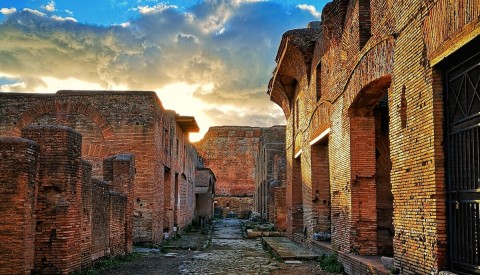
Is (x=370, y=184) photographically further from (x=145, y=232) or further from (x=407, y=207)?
(x=145, y=232)

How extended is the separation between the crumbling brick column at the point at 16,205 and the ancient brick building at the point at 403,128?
19.4 ft

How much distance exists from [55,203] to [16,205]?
1.02m

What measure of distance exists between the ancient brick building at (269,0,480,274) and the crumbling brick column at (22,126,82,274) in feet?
18.1

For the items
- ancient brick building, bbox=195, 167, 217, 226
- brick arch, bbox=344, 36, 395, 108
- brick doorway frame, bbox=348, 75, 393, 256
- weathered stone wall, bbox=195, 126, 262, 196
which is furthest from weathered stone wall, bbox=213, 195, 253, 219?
brick arch, bbox=344, 36, 395, 108

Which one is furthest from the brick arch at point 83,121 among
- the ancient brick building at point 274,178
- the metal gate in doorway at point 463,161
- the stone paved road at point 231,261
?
the metal gate in doorway at point 463,161

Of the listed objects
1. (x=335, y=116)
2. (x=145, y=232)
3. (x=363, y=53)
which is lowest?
(x=145, y=232)

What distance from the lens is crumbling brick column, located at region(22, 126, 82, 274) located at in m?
8.61

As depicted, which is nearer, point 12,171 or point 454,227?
point 454,227

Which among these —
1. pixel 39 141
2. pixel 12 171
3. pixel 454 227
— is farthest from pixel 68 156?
pixel 454 227

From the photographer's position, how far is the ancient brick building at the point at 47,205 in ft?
25.2

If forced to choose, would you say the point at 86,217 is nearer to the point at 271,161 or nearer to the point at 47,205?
the point at 47,205

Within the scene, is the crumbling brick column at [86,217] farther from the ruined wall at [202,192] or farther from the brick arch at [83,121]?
the ruined wall at [202,192]

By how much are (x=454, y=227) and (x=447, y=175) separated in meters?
0.69

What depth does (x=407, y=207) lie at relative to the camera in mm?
7512
